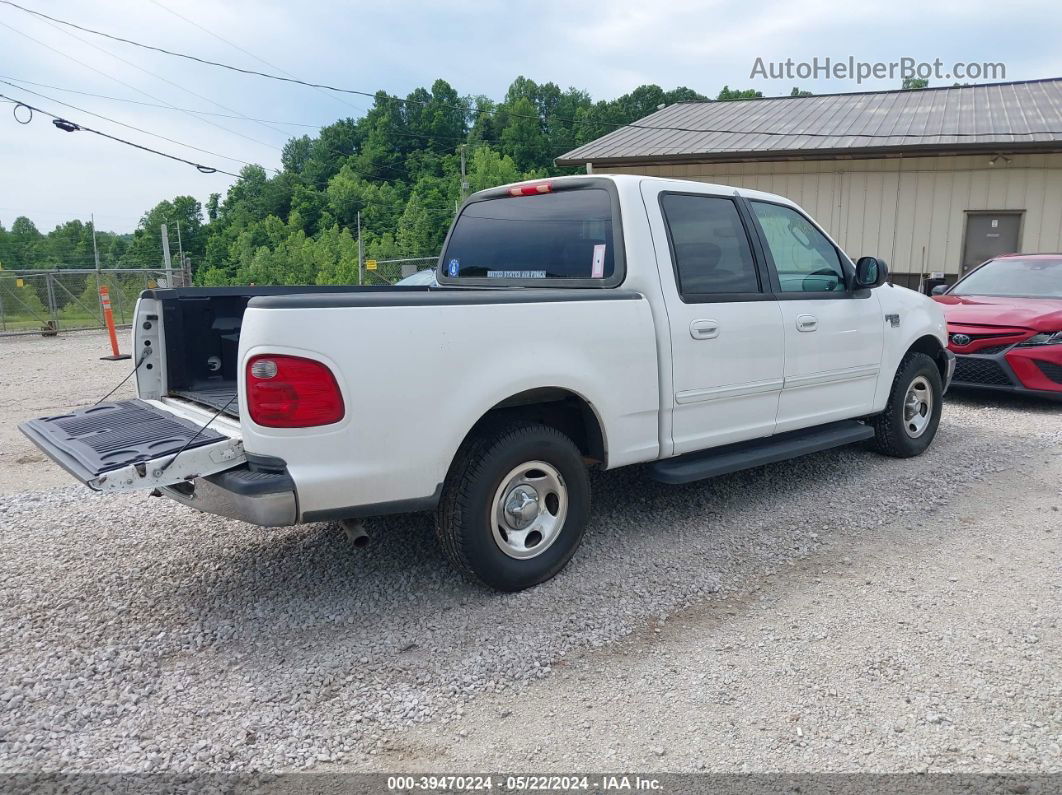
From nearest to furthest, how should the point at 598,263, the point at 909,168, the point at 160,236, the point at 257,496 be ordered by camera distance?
the point at 257,496 < the point at 598,263 < the point at 909,168 < the point at 160,236

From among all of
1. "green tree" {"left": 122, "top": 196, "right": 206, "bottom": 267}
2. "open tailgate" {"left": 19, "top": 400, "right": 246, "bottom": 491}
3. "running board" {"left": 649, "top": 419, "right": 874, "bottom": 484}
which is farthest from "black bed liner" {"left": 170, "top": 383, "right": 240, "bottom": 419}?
"green tree" {"left": 122, "top": 196, "right": 206, "bottom": 267}

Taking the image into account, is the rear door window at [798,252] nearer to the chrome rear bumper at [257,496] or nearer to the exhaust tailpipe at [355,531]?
the exhaust tailpipe at [355,531]

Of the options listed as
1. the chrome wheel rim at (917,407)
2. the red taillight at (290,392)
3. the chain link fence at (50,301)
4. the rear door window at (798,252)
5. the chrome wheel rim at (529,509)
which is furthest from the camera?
the chain link fence at (50,301)

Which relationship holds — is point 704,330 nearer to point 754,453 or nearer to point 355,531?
point 754,453

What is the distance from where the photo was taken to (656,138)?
58.3 ft

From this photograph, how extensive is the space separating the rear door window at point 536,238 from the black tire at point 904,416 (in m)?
2.84

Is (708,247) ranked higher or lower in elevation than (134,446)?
higher

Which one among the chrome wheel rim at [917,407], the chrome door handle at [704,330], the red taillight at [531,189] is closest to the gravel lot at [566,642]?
the chrome wheel rim at [917,407]

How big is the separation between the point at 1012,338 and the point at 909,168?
8.12 meters

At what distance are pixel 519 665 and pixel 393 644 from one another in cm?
55

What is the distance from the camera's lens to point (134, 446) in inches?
126

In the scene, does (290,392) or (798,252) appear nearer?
(290,392)

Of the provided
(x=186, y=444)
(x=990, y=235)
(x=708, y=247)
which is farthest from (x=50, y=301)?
(x=990, y=235)

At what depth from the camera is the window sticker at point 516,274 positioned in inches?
177
